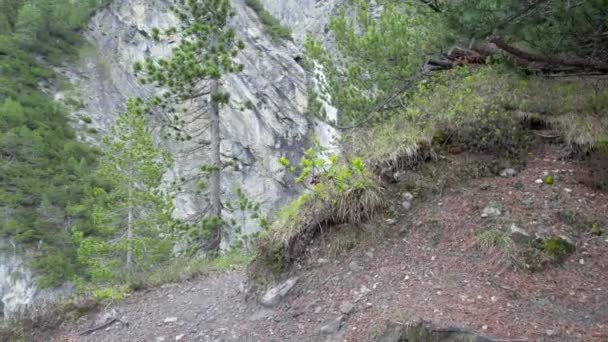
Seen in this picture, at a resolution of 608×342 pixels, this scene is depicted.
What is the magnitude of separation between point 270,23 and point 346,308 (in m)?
34.2

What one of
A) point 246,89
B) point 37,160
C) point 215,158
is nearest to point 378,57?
point 215,158

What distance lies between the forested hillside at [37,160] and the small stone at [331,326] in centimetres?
2227

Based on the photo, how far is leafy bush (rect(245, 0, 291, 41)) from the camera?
3447 centimetres

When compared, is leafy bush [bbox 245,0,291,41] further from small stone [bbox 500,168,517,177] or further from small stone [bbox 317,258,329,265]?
small stone [bbox 317,258,329,265]

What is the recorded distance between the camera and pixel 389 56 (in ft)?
24.9

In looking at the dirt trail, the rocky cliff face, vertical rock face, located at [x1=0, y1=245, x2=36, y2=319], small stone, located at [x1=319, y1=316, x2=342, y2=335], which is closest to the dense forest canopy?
the dirt trail

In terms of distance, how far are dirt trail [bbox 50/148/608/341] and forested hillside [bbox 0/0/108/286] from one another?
2109 centimetres

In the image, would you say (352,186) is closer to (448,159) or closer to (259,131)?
(448,159)

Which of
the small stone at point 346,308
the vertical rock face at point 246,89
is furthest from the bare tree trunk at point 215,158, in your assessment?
the vertical rock face at point 246,89

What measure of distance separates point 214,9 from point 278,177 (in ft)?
60.7

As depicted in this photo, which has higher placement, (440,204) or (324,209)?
(324,209)

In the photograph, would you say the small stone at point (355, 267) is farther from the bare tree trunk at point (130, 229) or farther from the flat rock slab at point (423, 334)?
the bare tree trunk at point (130, 229)

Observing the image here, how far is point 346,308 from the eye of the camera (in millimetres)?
4098

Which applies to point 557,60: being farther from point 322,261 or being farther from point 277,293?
point 277,293
